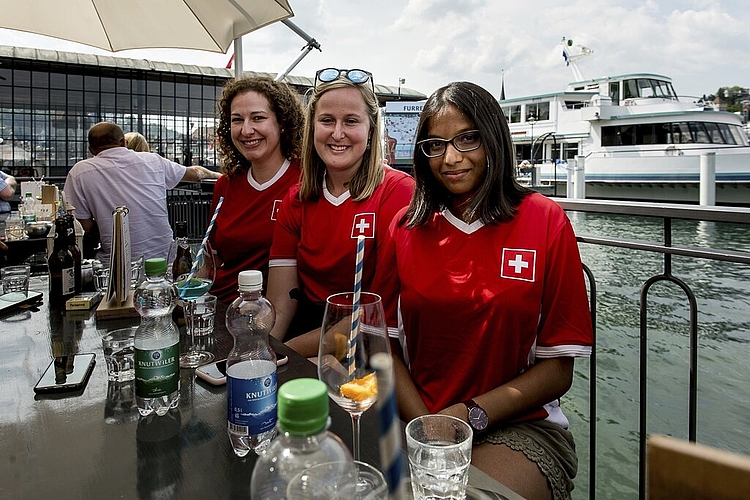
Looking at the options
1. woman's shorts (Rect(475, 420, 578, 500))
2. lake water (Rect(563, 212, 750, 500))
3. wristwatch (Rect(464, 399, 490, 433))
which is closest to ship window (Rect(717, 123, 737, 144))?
lake water (Rect(563, 212, 750, 500))

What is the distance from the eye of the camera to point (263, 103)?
2.78 metres

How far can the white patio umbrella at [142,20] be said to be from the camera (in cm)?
300

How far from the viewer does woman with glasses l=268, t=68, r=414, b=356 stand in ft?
7.24

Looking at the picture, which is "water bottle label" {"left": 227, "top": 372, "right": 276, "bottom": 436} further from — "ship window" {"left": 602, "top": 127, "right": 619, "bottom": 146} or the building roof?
"ship window" {"left": 602, "top": 127, "right": 619, "bottom": 146}

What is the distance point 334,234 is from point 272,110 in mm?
981

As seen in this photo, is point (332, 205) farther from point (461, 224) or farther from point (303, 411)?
point (303, 411)

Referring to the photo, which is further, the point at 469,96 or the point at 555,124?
the point at 555,124

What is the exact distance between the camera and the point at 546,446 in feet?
4.62

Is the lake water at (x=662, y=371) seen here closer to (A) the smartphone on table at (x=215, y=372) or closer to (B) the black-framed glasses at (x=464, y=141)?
(B) the black-framed glasses at (x=464, y=141)

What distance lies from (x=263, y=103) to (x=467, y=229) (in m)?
1.62

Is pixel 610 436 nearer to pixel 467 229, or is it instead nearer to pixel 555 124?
pixel 467 229

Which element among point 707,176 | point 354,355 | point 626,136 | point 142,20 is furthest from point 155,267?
point 626,136

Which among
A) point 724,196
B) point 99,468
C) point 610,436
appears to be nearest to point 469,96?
point 99,468

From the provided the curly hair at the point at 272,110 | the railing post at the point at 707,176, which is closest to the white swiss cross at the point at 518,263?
the curly hair at the point at 272,110
